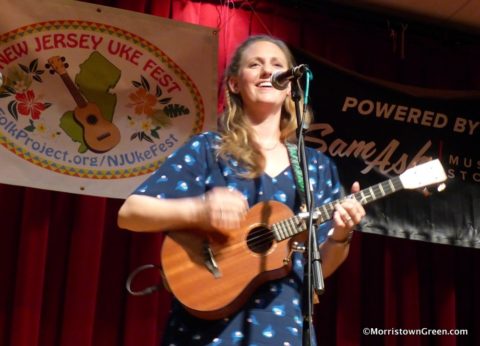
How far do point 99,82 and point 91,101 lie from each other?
79mm

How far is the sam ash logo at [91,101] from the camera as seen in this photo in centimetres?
230

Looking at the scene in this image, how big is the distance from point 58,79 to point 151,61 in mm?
356

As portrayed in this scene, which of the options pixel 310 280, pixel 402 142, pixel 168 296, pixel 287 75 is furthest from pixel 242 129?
A: pixel 402 142

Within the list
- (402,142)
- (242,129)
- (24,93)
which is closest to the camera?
(242,129)

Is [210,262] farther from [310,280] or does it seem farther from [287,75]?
[287,75]

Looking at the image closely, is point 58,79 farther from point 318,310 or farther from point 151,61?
point 318,310

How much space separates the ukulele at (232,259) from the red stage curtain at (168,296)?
917 mm

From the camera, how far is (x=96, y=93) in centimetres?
238

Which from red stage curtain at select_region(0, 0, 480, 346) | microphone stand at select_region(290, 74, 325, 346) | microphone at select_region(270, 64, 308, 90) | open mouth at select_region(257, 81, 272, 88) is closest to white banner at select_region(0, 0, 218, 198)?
red stage curtain at select_region(0, 0, 480, 346)

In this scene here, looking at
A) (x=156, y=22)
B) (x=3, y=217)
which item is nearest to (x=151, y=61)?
(x=156, y=22)

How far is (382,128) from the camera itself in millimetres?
2764

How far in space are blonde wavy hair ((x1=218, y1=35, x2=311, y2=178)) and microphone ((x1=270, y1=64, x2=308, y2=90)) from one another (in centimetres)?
5

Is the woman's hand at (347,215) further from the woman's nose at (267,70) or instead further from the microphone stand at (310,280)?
the woman's nose at (267,70)

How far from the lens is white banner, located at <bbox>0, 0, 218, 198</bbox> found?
228 cm
